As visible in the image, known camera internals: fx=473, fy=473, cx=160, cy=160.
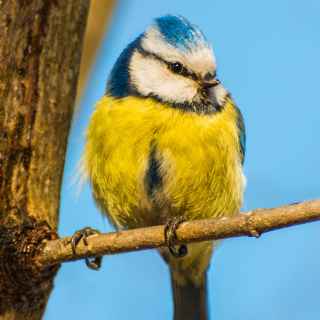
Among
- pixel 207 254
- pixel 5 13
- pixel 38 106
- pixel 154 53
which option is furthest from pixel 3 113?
pixel 207 254

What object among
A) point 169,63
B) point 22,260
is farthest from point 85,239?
point 169,63

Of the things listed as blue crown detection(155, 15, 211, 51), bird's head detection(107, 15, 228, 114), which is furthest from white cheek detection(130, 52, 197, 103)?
blue crown detection(155, 15, 211, 51)

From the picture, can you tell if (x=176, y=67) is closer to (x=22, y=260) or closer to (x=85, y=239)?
(x=85, y=239)

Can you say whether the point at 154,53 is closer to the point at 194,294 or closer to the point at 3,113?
the point at 3,113

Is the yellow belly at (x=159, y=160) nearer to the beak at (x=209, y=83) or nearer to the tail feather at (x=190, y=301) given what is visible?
the beak at (x=209, y=83)

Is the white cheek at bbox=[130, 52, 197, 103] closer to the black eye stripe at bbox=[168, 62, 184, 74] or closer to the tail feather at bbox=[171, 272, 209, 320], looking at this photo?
the black eye stripe at bbox=[168, 62, 184, 74]
